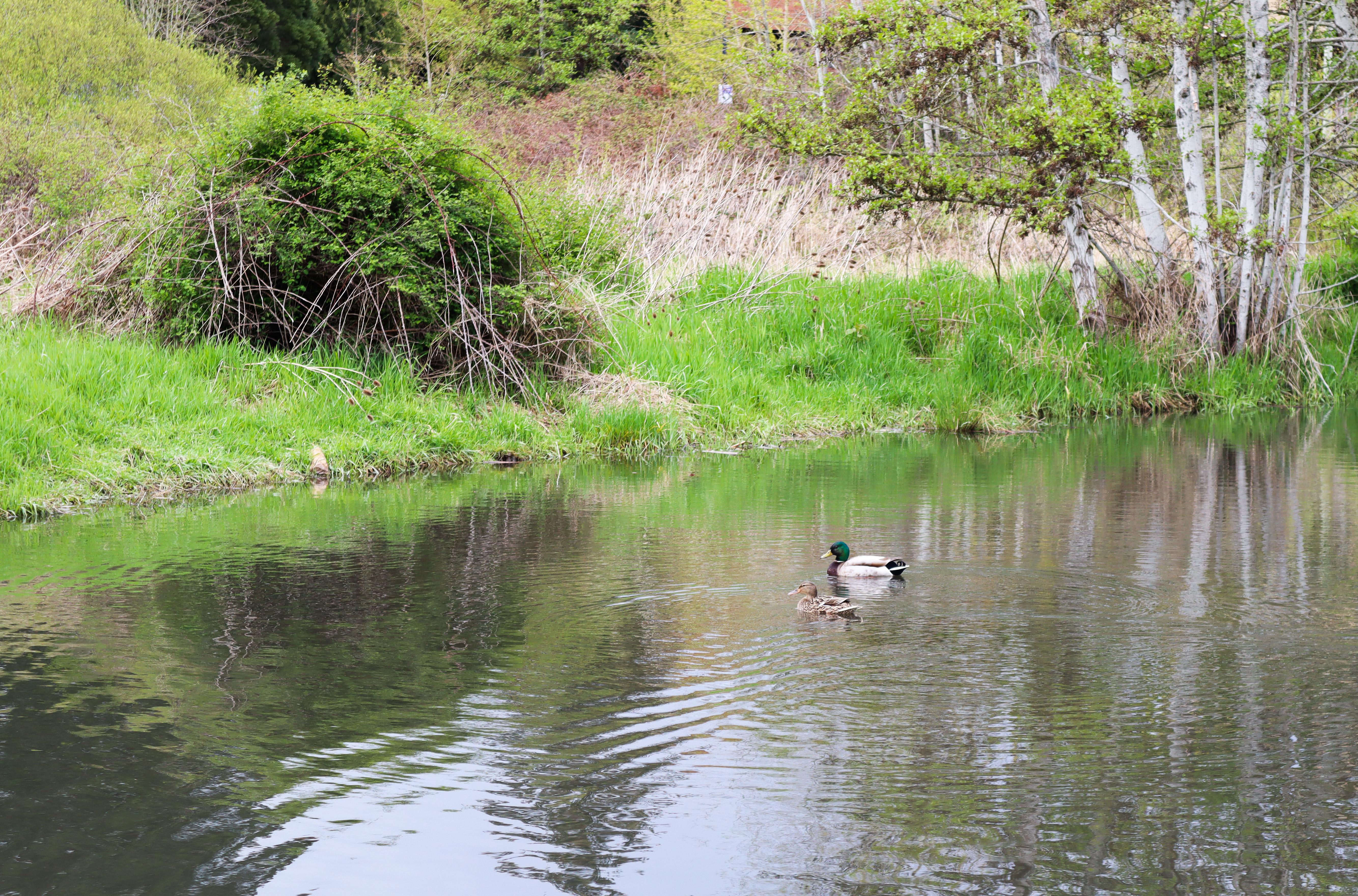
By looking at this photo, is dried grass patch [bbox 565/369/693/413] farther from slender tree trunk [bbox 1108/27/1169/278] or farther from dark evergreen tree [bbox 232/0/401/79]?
dark evergreen tree [bbox 232/0/401/79]

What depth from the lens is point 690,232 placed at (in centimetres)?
2034

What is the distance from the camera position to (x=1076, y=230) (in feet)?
63.7

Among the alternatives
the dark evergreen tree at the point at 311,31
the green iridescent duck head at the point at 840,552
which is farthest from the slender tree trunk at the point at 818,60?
the dark evergreen tree at the point at 311,31

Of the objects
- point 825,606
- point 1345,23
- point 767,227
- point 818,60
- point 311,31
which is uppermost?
point 311,31

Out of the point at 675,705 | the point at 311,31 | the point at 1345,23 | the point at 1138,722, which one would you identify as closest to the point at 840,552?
the point at 675,705

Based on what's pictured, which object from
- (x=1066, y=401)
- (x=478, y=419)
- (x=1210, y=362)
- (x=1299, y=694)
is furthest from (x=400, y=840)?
(x=1210, y=362)

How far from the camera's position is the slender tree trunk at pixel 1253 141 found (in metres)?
18.5

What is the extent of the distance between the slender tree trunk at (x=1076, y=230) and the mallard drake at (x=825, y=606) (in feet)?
42.8

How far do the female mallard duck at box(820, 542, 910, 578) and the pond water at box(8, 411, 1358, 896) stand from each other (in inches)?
4.4

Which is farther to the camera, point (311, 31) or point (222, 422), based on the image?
point (311, 31)

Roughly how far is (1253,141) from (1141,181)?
5.06 feet

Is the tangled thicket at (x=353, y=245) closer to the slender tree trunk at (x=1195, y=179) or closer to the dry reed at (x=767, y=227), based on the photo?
the dry reed at (x=767, y=227)

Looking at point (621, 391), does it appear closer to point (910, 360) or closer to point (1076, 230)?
point (910, 360)

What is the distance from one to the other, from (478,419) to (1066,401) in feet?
27.1
